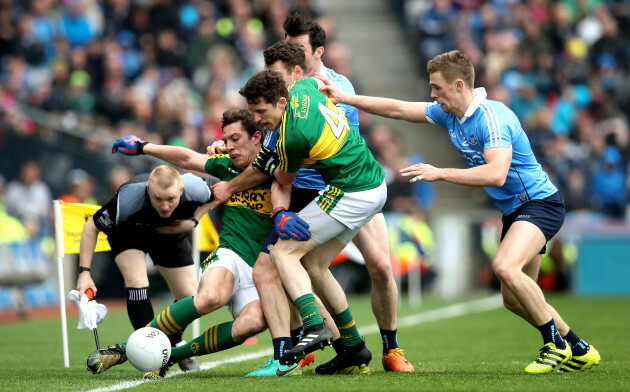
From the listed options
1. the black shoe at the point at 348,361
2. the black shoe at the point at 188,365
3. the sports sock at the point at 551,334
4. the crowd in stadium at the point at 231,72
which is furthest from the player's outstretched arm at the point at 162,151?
the crowd in stadium at the point at 231,72

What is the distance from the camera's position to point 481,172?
6.96 metres

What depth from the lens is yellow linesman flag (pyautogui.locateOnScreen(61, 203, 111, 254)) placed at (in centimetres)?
877

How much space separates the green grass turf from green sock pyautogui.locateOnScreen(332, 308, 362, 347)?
0.29 metres

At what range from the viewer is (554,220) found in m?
7.46

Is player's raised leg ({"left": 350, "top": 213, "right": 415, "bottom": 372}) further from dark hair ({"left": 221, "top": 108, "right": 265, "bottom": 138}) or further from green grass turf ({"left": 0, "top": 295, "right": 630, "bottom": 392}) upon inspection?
dark hair ({"left": 221, "top": 108, "right": 265, "bottom": 138})

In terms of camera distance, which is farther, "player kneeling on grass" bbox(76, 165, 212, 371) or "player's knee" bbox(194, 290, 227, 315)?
"player kneeling on grass" bbox(76, 165, 212, 371)

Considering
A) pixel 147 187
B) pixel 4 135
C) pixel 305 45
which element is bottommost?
pixel 147 187

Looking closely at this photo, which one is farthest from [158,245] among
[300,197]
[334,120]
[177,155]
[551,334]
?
[551,334]

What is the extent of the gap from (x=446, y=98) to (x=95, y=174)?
886cm

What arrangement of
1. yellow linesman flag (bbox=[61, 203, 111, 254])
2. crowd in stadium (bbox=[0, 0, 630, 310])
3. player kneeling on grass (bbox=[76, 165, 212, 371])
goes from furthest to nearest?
crowd in stadium (bbox=[0, 0, 630, 310])
yellow linesman flag (bbox=[61, 203, 111, 254])
player kneeling on grass (bbox=[76, 165, 212, 371])

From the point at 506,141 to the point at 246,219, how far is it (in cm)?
202

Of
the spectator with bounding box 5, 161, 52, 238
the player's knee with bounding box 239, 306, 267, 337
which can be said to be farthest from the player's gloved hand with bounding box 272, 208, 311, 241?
the spectator with bounding box 5, 161, 52, 238

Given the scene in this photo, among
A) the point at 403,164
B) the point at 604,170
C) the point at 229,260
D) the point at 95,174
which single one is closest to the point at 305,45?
the point at 229,260

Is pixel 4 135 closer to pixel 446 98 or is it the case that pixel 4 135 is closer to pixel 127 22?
pixel 127 22
